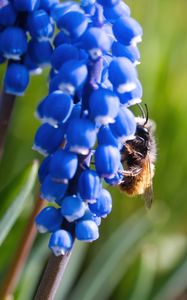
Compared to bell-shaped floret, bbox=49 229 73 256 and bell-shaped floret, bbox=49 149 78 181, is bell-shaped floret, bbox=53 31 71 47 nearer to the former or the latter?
bell-shaped floret, bbox=49 149 78 181

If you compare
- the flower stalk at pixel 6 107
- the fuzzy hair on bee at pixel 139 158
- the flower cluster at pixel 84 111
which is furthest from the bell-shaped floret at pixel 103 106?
the fuzzy hair on bee at pixel 139 158

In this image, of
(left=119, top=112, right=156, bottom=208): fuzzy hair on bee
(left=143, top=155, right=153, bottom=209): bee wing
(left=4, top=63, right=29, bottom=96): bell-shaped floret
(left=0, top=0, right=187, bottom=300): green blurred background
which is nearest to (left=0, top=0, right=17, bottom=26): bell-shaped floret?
(left=4, top=63, right=29, bottom=96): bell-shaped floret

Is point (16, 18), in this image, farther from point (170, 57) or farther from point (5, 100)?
point (170, 57)

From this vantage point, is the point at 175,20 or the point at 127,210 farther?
the point at 175,20

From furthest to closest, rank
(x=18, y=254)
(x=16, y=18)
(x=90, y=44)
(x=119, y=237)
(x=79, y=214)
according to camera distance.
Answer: (x=119, y=237) < (x=18, y=254) < (x=16, y=18) < (x=79, y=214) < (x=90, y=44)

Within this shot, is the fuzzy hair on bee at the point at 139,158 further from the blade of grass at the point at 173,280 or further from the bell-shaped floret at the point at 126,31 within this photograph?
the blade of grass at the point at 173,280

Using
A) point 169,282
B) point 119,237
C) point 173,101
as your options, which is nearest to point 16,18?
point 119,237
